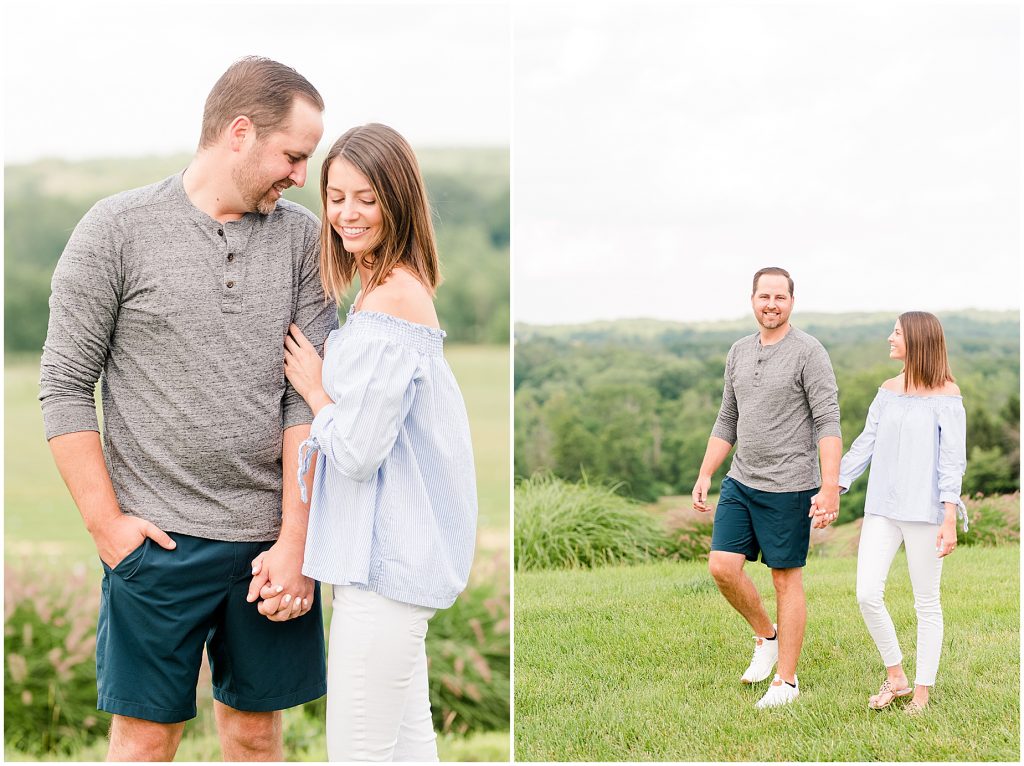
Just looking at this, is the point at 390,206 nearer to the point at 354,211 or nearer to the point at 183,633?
the point at 354,211

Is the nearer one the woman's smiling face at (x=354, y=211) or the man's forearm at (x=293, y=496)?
the woman's smiling face at (x=354, y=211)

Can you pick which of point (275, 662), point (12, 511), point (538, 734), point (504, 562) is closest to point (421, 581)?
point (275, 662)

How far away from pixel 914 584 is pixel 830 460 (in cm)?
53

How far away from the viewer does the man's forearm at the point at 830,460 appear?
301 cm

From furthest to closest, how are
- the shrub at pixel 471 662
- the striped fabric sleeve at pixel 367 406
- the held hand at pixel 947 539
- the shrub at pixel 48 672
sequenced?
the shrub at pixel 471 662 → the shrub at pixel 48 672 → the held hand at pixel 947 539 → the striped fabric sleeve at pixel 367 406

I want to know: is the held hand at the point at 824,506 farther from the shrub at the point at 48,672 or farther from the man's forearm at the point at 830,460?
the shrub at the point at 48,672

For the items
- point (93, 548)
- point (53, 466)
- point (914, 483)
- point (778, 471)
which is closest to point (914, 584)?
point (914, 483)

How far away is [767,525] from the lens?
3.17 meters

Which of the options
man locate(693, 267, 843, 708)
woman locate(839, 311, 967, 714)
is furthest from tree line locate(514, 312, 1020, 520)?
woman locate(839, 311, 967, 714)

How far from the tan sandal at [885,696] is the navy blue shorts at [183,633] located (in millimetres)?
1892

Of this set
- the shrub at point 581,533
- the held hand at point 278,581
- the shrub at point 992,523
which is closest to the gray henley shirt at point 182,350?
the held hand at point 278,581

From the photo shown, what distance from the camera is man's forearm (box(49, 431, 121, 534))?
214 centimetres

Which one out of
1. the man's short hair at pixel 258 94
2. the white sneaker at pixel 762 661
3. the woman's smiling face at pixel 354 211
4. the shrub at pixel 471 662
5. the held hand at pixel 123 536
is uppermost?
the man's short hair at pixel 258 94

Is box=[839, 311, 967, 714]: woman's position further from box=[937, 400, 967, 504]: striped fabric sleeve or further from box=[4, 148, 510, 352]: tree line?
box=[4, 148, 510, 352]: tree line
